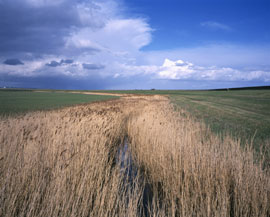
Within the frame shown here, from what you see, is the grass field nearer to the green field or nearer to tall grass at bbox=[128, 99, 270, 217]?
tall grass at bbox=[128, 99, 270, 217]

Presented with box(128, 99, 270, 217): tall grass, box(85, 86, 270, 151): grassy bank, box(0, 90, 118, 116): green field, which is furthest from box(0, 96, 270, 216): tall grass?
box(0, 90, 118, 116): green field

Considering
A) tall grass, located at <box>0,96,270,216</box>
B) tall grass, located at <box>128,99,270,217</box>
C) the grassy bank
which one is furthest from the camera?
the grassy bank

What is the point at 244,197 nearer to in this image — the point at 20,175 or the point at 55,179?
the point at 55,179

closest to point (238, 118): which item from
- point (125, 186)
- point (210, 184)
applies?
point (210, 184)

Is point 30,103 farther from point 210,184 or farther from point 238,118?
point 210,184

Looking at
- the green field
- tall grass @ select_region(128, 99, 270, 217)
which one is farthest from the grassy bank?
the green field

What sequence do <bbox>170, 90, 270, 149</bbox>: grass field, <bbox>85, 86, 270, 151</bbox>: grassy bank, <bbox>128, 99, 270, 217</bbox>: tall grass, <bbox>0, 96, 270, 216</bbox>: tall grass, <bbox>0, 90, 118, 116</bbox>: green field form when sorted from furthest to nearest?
<bbox>0, 90, 118, 116</bbox>: green field → <bbox>170, 90, 270, 149</bbox>: grass field → <bbox>85, 86, 270, 151</bbox>: grassy bank → <bbox>128, 99, 270, 217</bbox>: tall grass → <bbox>0, 96, 270, 216</bbox>: tall grass

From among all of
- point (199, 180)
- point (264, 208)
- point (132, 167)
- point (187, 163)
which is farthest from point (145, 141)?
point (264, 208)

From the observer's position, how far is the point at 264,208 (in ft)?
8.25

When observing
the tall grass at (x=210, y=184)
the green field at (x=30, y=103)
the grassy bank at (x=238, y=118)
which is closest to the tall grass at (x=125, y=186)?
the tall grass at (x=210, y=184)

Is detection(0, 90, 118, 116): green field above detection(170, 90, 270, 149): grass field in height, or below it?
above

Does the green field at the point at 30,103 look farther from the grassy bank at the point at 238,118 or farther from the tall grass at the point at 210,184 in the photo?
the grassy bank at the point at 238,118

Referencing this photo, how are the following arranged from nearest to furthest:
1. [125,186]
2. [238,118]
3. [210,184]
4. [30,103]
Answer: [125,186] < [210,184] < [238,118] < [30,103]

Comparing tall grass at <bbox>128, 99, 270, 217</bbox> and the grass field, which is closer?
tall grass at <bbox>128, 99, 270, 217</bbox>
